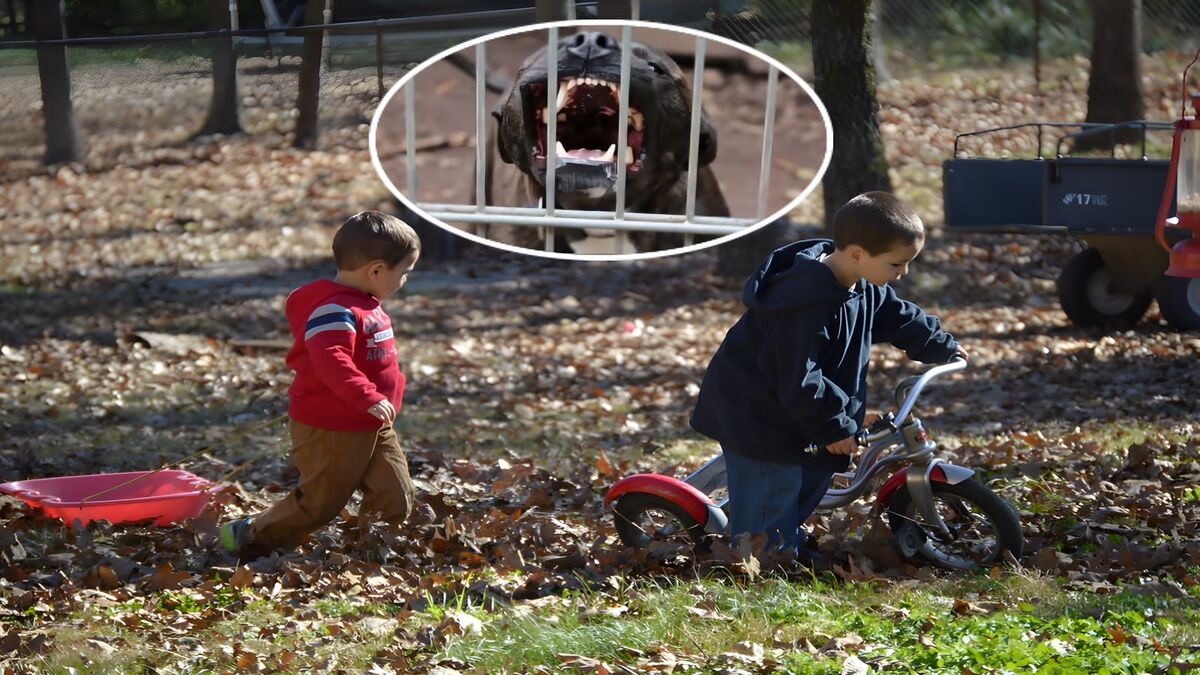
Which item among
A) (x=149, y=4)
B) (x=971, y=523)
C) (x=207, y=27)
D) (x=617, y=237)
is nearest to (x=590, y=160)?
(x=617, y=237)

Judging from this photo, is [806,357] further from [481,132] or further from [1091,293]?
[1091,293]

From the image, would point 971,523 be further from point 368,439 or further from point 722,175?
point 368,439

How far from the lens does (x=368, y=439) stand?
5668 mm

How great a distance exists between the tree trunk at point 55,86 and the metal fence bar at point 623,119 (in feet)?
18.2

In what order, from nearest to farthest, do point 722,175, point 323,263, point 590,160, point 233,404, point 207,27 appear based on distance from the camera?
point 590,160 → point 722,175 → point 207,27 → point 233,404 → point 323,263

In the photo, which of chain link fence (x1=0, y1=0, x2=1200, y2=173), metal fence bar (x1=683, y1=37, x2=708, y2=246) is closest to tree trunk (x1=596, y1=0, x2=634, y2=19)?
chain link fence (x1=0, y1=0, x2=1200, y2=173)

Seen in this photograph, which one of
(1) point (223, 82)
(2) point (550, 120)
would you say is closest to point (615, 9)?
(2) point (550, 120)

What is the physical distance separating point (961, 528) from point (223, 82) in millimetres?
9376

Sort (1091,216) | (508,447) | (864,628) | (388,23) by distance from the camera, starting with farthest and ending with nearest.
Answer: (1091,216) < (508,447) < (388,23) < (864,628)

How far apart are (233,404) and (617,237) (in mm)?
4853

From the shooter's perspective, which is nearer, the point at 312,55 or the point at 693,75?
the point at 693,75

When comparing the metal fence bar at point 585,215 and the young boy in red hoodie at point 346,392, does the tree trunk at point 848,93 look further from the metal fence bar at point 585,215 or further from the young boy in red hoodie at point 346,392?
the young boy in red hoodie at point 346,392

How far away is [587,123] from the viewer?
19.2 feet

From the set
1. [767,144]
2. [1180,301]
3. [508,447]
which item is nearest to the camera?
[767,144]
